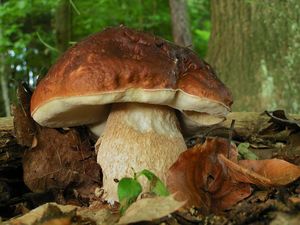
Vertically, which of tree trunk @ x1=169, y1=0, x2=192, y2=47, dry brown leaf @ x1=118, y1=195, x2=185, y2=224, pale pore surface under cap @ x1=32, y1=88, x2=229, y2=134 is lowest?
dry brown leaf @ x1=118, y1=195, x2=185, y2=224

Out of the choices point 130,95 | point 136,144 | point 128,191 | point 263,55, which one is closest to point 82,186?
point 136,144

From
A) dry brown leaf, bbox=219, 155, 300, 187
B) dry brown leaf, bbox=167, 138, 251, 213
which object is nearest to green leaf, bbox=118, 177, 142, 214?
dry brown leaf, bbox=167, 138, 251, 213

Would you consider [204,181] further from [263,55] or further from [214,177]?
[263,55]

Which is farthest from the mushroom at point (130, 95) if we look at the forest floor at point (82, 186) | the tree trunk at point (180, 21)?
the tree trunk at point (180, 21)

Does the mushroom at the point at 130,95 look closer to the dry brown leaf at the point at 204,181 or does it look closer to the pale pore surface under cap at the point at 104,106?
the pale pore surface under cap at the point at 104,106

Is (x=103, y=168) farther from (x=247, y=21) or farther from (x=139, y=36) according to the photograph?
(x=247, y=21)

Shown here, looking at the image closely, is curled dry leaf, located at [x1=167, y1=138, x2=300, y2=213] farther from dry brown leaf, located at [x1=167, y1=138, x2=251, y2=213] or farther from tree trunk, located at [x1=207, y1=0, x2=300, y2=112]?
tree trunk, located at [x1=207, y1=0, x2=300, y2=112]

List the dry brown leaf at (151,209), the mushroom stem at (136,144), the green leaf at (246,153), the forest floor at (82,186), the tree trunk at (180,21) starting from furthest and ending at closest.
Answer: the tree trunk at (180,21) < the green leaf at (246,153) < the mushroom stem at (136,144) < the forest floor at (82,186) < the dry brown leaf at (151,209)
